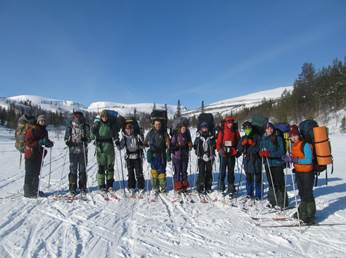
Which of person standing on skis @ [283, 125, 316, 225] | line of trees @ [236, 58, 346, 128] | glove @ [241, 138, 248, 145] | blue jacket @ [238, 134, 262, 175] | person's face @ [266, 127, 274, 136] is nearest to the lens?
person standing on skis @ [283, 125, 316, 225]

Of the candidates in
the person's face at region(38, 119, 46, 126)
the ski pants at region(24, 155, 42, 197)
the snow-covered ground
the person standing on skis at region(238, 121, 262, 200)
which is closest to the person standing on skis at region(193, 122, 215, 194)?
the snow-covered ground

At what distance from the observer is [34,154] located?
8.77 metres

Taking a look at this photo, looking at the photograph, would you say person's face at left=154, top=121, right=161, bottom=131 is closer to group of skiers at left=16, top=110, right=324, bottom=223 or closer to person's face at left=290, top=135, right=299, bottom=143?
group of skiers at left=16, top=110, right=324, bottom=223

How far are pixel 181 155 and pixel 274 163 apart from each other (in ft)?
9.55

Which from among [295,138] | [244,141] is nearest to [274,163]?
[244,141]

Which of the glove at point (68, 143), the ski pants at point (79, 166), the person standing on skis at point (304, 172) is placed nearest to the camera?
the person standing on skis at point (304, 172)

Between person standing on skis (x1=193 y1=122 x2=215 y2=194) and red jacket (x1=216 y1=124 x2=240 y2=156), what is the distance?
33 centimetres

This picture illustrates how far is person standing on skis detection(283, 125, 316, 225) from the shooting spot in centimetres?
627

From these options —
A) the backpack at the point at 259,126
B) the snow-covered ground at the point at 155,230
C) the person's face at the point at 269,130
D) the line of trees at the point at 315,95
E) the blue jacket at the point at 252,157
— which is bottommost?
the snow-covered ground at the point at 155,230

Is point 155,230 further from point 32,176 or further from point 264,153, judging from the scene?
point 32,176

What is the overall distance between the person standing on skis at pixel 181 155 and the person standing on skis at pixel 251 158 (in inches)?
71.8

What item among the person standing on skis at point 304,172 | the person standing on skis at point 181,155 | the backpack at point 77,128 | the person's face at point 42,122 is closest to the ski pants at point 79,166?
the backpack at point 77,128

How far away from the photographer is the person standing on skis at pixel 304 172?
20.6ft

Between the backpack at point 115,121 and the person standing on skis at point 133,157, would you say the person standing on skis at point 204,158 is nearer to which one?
the person standing on skis at point 133,157
